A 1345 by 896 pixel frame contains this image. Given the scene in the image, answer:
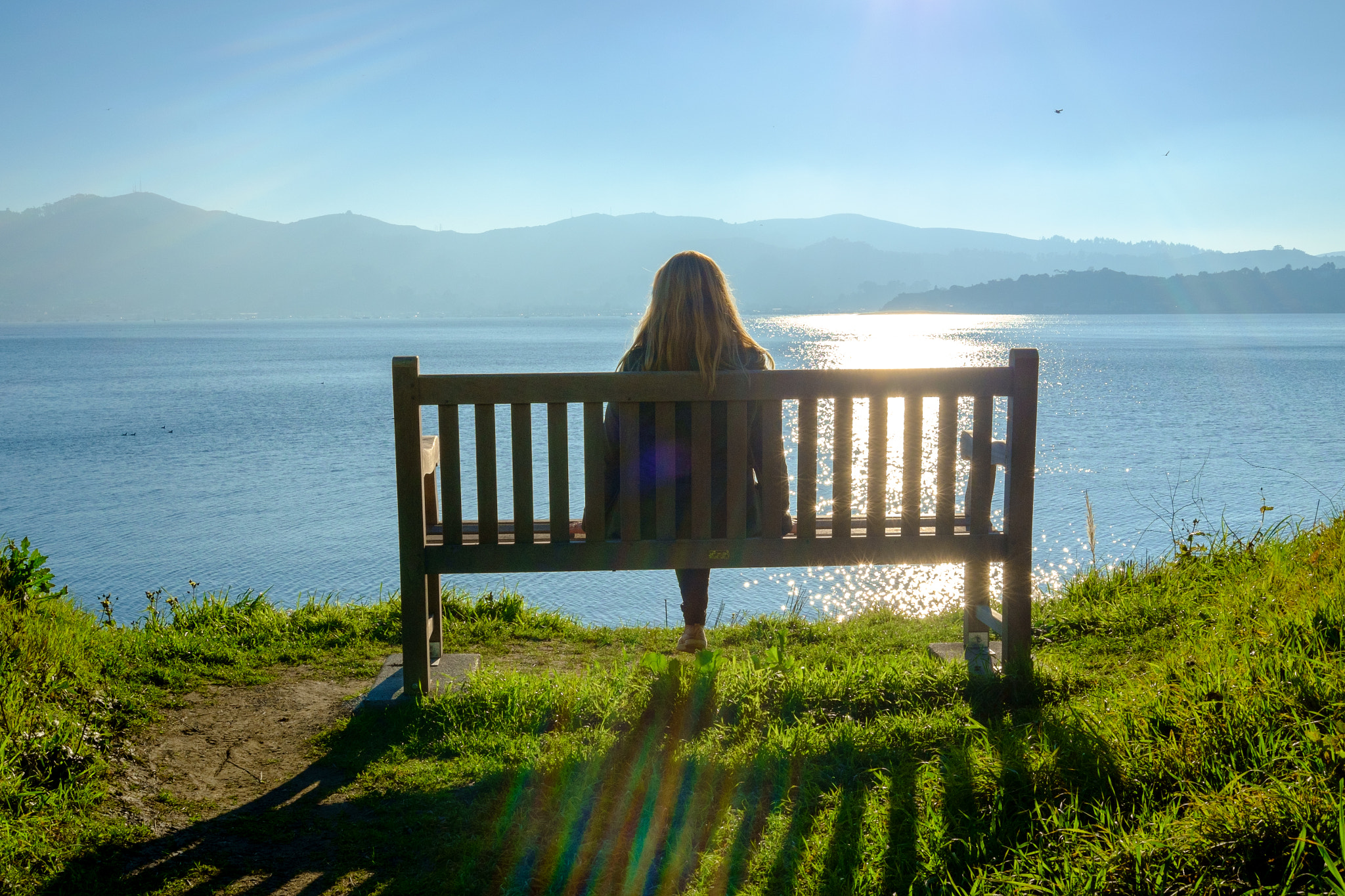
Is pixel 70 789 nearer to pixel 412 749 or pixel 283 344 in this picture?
pixel 412 749

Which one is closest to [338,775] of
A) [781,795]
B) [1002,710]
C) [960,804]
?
[781,795]

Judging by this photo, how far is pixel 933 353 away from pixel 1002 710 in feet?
255

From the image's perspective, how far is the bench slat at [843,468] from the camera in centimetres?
411

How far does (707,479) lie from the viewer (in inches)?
163

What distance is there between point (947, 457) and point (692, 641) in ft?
5.01

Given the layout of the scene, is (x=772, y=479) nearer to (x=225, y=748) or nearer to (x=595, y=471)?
(x=595, y=471)

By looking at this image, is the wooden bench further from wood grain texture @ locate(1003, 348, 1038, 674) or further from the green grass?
the green grass

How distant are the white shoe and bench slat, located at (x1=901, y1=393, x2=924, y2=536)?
113cm

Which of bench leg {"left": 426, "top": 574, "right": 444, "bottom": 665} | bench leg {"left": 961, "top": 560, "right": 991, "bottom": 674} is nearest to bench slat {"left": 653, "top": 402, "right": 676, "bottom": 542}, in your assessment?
bench leg {"left": 426, "top": 574, "right": 444, "bottom": 665}

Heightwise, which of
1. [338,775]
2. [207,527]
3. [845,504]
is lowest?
[207,527]

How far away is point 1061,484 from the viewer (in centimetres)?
2036

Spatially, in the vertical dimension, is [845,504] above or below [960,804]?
above

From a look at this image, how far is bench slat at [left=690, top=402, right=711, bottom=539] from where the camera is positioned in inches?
161

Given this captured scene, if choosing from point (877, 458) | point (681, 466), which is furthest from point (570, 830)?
point (877, 458)
